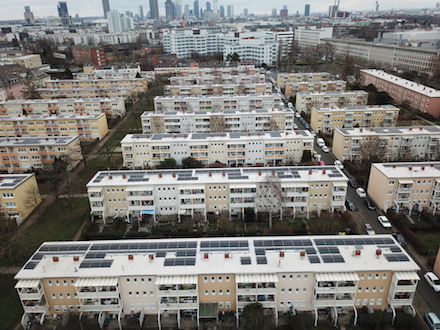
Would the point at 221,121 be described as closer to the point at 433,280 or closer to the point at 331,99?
the point at 331,99

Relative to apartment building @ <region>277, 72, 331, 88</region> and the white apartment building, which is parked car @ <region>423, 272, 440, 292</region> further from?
apartment building @ <region>277, 72, 331, 88</region>

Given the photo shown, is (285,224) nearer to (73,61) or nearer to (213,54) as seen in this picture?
(213,54)

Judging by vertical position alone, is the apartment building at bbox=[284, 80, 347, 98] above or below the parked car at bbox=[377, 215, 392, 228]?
above

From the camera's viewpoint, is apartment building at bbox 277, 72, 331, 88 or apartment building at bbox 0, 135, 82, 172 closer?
apartment building at bbox 0, 135, 82, 172

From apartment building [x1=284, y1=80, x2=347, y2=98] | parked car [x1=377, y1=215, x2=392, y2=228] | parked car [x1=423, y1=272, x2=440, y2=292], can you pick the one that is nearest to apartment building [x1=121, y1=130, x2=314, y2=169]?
parked car [x1=377, y1=215, x2=392, y2=228]

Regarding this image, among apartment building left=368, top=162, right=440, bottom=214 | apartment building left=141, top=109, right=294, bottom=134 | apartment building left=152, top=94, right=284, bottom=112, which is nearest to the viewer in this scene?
apartment building left=368, top=162, right=440, bottom=214

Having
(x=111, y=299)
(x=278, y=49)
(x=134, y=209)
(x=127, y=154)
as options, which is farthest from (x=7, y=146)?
(x=278, y=49)

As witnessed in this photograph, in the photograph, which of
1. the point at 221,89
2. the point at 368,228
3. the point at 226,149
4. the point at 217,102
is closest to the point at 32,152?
the point at 226,149
